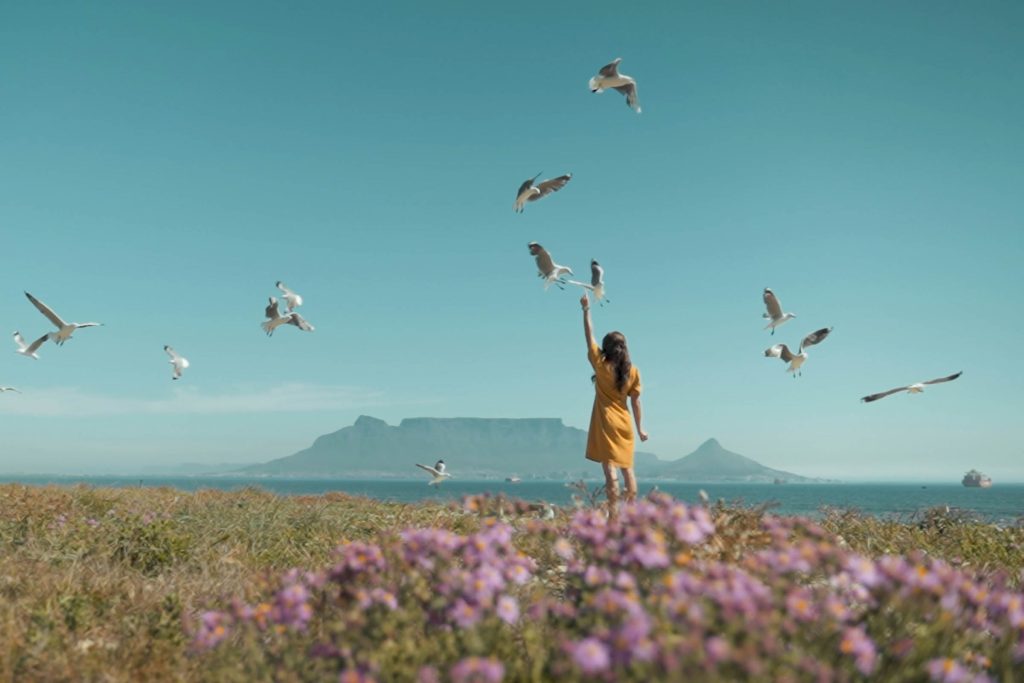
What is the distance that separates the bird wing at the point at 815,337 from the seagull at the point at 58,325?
1295cm

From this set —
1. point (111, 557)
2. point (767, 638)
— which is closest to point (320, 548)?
point (111, 557)

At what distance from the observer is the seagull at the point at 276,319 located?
1454cm

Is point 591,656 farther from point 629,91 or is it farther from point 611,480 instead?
point 629,91

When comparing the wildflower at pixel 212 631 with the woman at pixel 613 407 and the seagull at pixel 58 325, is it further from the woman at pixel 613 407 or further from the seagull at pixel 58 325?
the seagull at pixel 58 325

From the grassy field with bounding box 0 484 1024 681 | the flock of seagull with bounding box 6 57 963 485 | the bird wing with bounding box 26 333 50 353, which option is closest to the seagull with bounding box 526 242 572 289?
the flock of seagull with bounding box 6 57 963 485

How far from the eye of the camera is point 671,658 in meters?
2.66

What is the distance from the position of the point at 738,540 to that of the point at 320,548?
196 inches

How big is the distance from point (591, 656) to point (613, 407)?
7.89 m

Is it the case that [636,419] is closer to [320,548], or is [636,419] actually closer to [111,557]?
[320,548]

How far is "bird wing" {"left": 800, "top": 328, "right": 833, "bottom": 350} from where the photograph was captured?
12.4 m

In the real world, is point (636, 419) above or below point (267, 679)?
above

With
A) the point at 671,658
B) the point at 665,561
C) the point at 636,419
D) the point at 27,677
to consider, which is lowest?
the point at 27,677

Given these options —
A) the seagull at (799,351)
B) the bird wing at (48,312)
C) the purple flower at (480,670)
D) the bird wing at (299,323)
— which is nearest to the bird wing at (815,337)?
the seagull at (799,351)

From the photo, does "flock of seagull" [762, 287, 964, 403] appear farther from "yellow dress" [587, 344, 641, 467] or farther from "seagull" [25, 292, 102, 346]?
"seagull" [25, 292, 102, 346]
